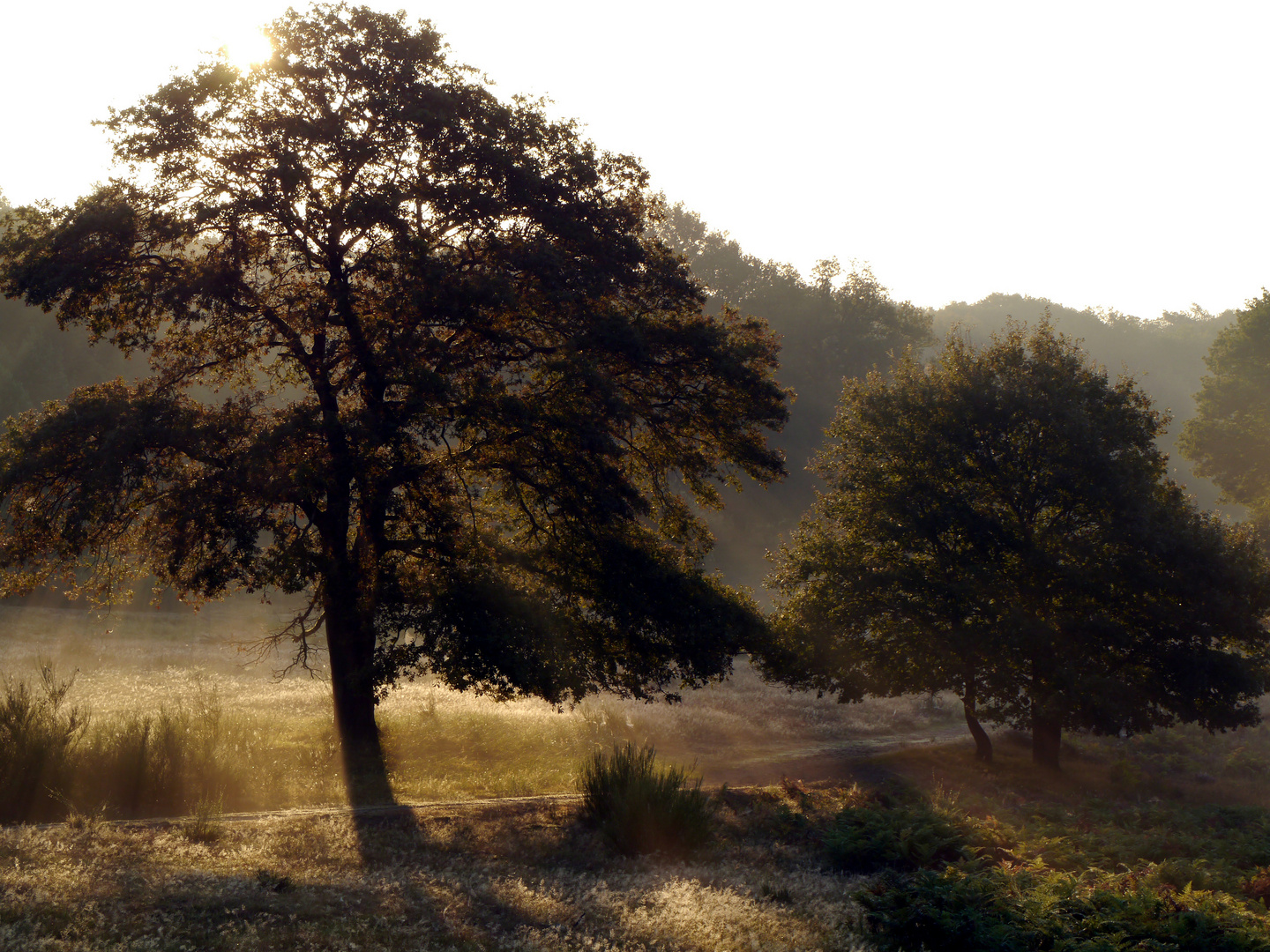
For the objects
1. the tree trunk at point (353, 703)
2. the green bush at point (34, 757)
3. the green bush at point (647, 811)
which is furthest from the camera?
the tree trunk at point (353, 703)

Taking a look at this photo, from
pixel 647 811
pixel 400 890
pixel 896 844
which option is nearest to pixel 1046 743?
pixel 896 844

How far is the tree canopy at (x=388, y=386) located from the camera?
13789mm

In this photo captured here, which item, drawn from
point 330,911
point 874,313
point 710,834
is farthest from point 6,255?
point 874,313

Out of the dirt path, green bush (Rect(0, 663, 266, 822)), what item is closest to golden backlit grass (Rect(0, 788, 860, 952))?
green bush (Rect(0, 663, 266, 822))

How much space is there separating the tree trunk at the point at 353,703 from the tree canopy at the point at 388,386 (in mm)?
55

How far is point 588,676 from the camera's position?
14.7 meters

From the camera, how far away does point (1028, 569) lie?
19.0 meters

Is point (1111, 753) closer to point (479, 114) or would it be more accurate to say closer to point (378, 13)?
point (479, 114)

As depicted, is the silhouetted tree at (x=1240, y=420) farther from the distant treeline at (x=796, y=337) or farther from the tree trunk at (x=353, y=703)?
the tree trunk at (x=353, y=703)

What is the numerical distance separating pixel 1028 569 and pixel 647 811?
11716mm

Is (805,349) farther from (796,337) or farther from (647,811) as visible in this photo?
(647,811)

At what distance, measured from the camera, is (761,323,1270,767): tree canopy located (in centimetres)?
1820

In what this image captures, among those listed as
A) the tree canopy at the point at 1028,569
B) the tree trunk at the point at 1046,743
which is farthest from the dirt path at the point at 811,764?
the tree trunk at the point at 1046,743

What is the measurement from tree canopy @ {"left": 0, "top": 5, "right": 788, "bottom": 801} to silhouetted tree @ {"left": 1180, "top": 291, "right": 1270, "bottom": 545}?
129 ft
